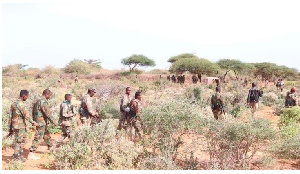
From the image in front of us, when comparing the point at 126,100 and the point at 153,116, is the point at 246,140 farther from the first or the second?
the point at 126,100

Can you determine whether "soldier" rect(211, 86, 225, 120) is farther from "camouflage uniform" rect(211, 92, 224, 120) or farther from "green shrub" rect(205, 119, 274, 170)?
"green shrub" rect(205, 119, 274, 170)

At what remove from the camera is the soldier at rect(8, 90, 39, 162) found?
262 inches

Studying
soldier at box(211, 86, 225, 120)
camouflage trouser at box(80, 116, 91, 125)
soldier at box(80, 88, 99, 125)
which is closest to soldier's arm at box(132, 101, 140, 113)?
soldier at box(80, 88, 99, 125)

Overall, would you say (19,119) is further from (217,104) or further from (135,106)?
(217,104)

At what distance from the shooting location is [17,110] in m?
6.67

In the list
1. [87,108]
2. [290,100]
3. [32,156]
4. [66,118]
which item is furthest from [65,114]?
[290,100]

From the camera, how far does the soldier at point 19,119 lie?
6.64m

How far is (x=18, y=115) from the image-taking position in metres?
6.72

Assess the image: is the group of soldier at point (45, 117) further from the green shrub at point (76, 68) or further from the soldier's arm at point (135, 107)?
the green shrub at point (76, 68)

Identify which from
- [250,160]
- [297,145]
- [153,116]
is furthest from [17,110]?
[297,145]

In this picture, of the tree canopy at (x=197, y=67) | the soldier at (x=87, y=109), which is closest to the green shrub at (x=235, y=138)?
the soldier at (x=87, y=109)

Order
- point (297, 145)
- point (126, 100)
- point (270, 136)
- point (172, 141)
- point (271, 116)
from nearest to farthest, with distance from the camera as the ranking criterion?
1. point (270, 136)
2. point (172, 141)
3. point (297, 145)
4. point (126, 100)
5. point (271, 116)

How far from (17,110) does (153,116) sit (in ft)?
7.94

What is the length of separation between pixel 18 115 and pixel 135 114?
2.55 m
